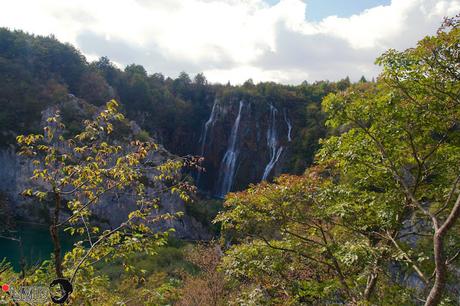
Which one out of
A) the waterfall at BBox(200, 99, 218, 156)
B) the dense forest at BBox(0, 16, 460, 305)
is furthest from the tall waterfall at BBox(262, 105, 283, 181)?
the dense forest at BBox(0, 16, 460, 305)

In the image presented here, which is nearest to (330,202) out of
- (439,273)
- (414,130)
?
(414,130)

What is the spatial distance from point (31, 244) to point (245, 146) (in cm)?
2669

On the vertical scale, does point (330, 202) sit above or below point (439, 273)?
above

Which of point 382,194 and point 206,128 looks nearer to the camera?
point 382,194

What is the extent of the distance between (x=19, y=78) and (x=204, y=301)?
136ft

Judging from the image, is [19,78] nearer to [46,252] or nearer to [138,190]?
[46,252]

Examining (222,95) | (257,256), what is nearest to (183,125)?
(222,95)

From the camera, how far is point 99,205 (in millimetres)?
36156

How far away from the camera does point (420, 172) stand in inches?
248

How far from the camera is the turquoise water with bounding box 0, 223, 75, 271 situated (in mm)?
27109

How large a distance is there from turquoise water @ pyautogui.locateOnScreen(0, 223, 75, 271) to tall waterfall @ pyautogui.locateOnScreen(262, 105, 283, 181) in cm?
2349

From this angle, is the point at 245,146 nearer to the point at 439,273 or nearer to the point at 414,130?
the point at 414,130

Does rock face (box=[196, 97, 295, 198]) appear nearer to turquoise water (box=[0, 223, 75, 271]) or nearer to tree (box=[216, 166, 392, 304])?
turquoise water (box=[0, 223, 75, 271])

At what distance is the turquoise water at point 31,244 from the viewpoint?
2711cm
